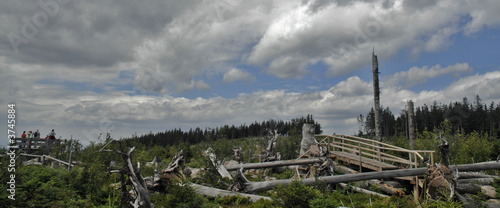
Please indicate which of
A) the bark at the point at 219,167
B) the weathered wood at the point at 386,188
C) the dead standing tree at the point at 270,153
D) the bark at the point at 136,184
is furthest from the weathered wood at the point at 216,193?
the dead standing tree at the point at 270,153

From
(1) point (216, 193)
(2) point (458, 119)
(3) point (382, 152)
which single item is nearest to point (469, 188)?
(3) point (382, 152)

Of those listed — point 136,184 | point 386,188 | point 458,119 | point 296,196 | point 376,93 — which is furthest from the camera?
point 458,119

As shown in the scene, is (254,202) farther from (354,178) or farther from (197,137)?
(197,137)

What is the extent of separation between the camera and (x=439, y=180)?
721 centimetres

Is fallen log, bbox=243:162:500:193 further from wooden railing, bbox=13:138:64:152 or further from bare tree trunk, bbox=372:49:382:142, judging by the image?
wooden railing, bbox=13:138:64:152

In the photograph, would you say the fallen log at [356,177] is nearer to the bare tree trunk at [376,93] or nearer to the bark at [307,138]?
the bark at [307,138]

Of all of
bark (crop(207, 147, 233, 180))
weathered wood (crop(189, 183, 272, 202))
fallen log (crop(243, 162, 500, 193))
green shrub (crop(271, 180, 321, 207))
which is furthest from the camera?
bark (crop(207, 147, 233, 180))

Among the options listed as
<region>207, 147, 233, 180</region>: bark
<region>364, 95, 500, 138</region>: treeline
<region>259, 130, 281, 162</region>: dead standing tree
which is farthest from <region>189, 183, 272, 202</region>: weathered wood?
<region>364, 95, 500, 138</region>: treeline

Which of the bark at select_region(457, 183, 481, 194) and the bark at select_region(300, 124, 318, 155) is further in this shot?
the bark at select_region(300, 124, 318, 155)

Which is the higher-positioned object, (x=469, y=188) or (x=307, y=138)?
(x=307, y=138)

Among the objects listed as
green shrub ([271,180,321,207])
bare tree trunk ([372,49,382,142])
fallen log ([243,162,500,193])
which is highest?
bare tree trunk ([372,49,382,142])

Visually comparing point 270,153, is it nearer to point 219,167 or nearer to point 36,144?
point 219,167

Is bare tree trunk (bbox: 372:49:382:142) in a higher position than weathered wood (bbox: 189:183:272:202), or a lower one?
higher

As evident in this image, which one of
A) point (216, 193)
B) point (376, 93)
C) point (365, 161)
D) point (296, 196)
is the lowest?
point (216, 193)
